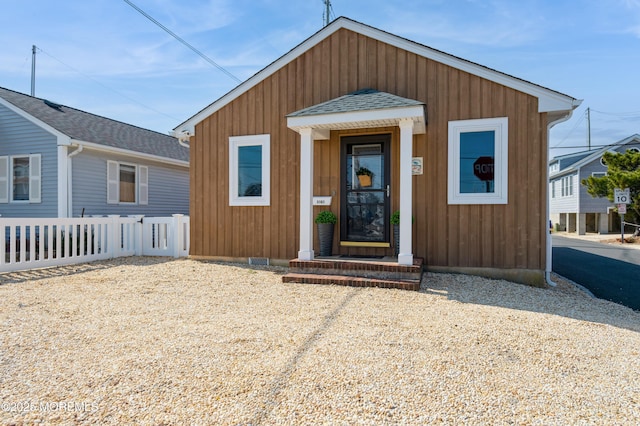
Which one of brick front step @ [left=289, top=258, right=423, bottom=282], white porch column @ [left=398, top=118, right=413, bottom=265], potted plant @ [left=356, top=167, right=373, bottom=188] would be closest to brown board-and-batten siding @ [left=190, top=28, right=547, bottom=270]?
potted plant @ [left=356, top=167, right=373, bottom=188]

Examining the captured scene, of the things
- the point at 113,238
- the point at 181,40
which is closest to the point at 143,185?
the point at 113,238

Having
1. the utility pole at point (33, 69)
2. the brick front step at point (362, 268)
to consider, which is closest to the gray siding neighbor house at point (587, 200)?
the brick front step at point (362, 268)

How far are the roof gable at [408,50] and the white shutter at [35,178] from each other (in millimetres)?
5174

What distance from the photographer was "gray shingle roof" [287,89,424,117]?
5.44 m

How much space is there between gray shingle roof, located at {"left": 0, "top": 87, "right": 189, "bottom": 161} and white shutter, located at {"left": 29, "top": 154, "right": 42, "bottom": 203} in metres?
1.14

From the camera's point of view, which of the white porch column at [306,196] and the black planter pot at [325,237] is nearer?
the white porch column at [306,196]

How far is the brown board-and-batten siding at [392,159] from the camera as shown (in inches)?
227

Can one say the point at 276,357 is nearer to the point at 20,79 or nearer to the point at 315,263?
the point at 315,263

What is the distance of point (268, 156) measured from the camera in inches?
279

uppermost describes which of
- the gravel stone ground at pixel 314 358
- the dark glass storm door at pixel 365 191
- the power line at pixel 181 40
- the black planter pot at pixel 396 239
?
the power line at pixel 181 40

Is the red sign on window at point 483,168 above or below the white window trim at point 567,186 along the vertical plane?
below

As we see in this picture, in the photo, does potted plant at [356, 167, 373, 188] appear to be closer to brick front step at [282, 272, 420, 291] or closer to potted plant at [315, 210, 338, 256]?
potted plant at [315, 210, 338, 256]

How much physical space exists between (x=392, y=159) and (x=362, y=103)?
1191mm

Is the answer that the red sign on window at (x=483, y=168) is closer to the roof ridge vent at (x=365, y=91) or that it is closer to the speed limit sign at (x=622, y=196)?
the roof ridge vent at (x=365, y=91)
